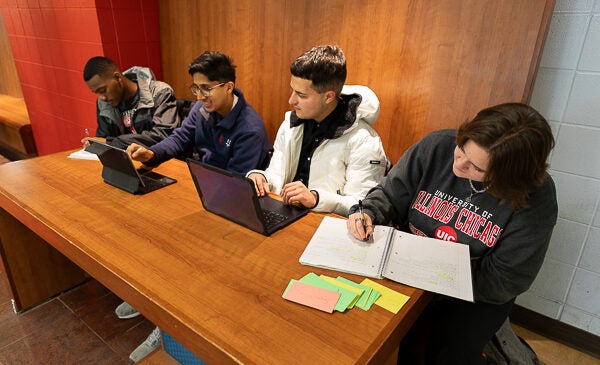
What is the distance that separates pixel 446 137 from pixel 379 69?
0.72 metres

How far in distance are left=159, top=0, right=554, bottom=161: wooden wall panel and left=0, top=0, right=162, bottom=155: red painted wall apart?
1.65 feet

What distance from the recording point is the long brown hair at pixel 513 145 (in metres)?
0.94

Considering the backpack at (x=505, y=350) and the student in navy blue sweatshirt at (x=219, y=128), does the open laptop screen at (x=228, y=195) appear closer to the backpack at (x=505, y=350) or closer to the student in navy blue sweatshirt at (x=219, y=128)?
the student in navy blue sweatshirt at (x=219, y=128)

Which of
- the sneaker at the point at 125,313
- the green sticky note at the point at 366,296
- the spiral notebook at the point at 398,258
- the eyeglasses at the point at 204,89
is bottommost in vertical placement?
the sneaker at the point at 125,313

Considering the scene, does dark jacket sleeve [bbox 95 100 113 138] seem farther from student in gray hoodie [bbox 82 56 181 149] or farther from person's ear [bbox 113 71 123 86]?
person's ear [bbox 113 71 123 86]

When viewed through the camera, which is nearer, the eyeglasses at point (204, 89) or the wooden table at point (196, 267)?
the wooden table at point (196, 267)

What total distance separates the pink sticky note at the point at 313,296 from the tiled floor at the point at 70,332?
1.09 meters

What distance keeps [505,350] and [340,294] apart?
871 millimetres

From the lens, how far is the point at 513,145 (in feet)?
3.08

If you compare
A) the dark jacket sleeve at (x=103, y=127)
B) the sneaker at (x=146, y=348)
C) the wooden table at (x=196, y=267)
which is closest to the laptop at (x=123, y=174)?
the wooden table at (x=196, y=267)

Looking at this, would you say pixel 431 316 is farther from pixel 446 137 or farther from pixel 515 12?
pixel 515 12

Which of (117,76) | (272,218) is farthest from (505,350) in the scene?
(117,76)

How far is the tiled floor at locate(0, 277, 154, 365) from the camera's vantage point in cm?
160

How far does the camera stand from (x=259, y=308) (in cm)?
87
